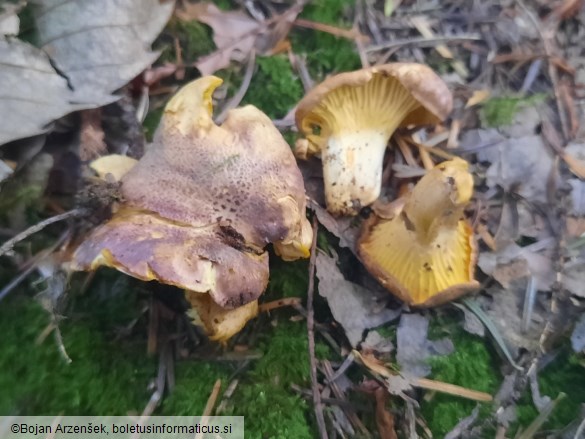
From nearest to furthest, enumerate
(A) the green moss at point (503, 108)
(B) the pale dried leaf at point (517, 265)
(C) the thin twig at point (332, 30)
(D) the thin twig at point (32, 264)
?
(D) the thin twig at point (32, 264) < (B) the pale dried leaf at point (517, 265) < (A) the green moss at point (503, 108) < (C) the thin twig at point (332, 30)

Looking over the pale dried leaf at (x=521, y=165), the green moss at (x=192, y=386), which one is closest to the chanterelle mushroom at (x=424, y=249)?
the pale dried leaf at (x=521, y=165)

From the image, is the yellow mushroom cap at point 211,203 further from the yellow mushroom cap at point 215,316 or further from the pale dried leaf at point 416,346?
the pale dried leaf at point 416,346

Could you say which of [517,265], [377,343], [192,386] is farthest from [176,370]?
[517,265]

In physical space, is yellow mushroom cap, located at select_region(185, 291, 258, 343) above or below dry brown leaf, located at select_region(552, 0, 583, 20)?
below

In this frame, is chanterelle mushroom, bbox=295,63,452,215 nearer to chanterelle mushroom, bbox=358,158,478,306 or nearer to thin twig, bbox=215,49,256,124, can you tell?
chanterelle mushroom, bbox=358,158,478,306

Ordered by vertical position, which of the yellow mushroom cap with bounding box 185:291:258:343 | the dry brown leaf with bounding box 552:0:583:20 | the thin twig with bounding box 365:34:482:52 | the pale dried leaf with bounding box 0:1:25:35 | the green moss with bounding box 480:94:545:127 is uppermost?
the pale dried leaf with bounding box 0:1:25:35

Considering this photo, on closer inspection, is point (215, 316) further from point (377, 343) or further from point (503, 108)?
point (503, 108)

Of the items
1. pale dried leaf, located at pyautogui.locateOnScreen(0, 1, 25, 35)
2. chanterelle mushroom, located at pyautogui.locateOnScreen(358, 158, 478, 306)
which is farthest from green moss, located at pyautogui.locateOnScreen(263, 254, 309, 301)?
pale dried leaf, located at pyautogui.locateOnScreen(0, 1, 25, 35)
